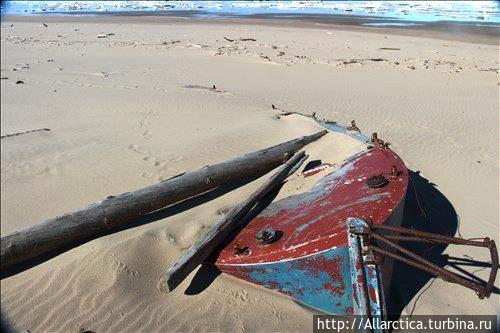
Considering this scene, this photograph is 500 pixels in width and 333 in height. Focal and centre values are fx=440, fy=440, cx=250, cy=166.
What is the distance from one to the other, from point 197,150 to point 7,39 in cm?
1760

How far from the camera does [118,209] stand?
457 centimetres

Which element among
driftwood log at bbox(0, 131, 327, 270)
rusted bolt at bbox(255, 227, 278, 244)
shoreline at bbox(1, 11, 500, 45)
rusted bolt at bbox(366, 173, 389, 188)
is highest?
shoreline at bbox(1, 11, 500, 45)

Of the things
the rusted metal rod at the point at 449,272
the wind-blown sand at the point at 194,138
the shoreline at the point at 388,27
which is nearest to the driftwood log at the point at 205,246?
the wind-blown sand at the point at 194,138

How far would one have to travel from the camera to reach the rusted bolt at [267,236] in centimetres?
381

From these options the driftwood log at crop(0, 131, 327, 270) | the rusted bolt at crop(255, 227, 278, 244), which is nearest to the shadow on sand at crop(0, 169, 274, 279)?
the driftwood log at crop(0, 131, 327, 270)

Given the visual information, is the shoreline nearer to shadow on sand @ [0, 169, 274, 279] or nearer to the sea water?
the sea water

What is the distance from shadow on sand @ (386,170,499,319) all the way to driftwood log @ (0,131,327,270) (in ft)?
6.41

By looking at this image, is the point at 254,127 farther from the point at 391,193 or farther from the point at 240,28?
the point at 240,28

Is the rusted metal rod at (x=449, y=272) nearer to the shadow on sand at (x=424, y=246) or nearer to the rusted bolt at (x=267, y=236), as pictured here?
the shadow on sand at (x=424, y=246)

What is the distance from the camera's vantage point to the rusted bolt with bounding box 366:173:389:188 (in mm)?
4207

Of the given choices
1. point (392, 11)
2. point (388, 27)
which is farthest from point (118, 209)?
point (392, 11)

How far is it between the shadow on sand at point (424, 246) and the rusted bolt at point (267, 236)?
1146 mm

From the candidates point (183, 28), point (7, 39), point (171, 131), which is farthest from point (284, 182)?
point (183, 28)

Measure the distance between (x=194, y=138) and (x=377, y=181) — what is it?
4209mm
